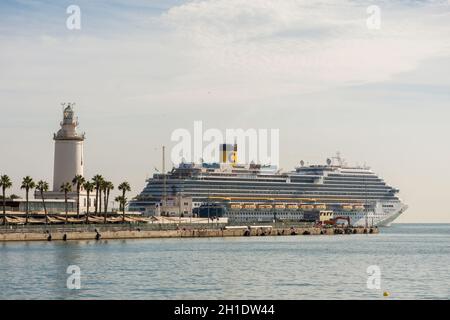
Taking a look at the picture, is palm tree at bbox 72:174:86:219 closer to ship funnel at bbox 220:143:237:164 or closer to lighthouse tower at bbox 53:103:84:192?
lighthouse tower at bbox 53:103:84:192

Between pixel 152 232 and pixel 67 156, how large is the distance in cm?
2020

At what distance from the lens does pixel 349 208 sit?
198750 millimetres

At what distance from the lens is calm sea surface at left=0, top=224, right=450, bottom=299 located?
5191 cm

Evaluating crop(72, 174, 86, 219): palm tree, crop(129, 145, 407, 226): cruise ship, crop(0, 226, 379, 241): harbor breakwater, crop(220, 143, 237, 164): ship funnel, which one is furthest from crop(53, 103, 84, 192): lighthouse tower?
crop(220, 143, 237, 164): ship funnel

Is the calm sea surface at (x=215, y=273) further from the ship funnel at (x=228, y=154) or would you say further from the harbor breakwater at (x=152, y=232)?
the ship funnel at (x=228, y=154)

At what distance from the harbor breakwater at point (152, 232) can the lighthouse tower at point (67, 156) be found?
1779cm

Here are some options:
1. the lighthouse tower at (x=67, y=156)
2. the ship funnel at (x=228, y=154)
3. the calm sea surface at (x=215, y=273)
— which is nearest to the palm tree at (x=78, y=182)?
the lighthouse tower at (x=67, y=156)

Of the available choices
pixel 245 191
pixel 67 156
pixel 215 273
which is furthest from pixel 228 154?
pixel 215 273

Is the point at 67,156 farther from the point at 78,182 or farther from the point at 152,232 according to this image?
the point at 152,232

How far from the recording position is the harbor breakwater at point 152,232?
106 m

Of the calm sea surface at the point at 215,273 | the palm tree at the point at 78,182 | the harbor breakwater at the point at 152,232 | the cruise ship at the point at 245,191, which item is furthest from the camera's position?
the cruise ship at the point at 245,191

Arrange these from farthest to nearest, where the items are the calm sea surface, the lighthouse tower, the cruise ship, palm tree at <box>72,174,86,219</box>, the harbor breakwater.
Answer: the cruise ship < the lighthouse tower < palm tree at <box>72,174,86,219</box> < the harbor breakwater < the calm sea surface

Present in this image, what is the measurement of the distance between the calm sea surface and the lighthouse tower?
44.5 metres
